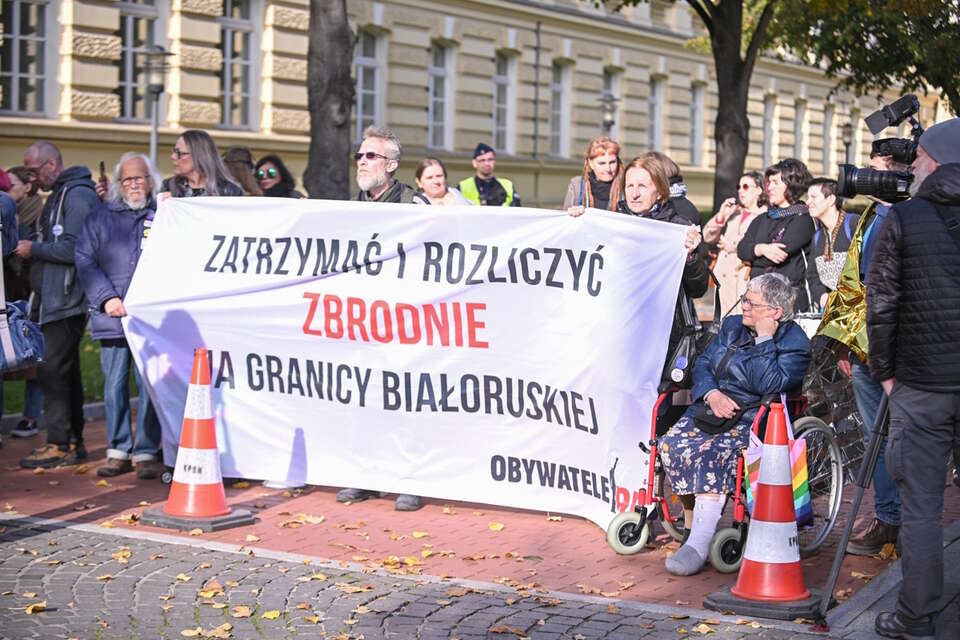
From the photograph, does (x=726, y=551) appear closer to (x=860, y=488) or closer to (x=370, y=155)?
(x=860, y=488)

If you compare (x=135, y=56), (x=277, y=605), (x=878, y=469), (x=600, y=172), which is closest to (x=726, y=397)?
(x=878, y=469)

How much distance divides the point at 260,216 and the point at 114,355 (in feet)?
4.28

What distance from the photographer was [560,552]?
7363 mm

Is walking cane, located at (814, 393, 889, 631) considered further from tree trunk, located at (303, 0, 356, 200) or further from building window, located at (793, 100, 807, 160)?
building window, located at (793, 100, 807, 160)

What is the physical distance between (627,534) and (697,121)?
3905cm

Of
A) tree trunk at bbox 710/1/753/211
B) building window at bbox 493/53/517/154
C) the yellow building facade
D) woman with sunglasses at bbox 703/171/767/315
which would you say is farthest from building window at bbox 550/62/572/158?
woman with sunglasses at bbox 703/171/767/315

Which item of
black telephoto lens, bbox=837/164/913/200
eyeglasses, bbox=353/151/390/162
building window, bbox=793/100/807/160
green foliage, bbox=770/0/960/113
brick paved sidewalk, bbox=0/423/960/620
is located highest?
building window, bbox=793/100/807/160

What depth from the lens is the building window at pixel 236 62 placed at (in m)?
26.8

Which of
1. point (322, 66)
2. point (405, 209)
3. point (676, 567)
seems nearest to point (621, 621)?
point (676, 567)

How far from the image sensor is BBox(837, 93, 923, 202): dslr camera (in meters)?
6.43

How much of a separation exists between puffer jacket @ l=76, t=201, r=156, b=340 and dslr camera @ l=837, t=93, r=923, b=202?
448cm

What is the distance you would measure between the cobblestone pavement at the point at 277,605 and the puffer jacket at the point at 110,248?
95.6 inches

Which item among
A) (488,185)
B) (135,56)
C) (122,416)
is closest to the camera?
(122,416)

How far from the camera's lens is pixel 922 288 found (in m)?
5.66
